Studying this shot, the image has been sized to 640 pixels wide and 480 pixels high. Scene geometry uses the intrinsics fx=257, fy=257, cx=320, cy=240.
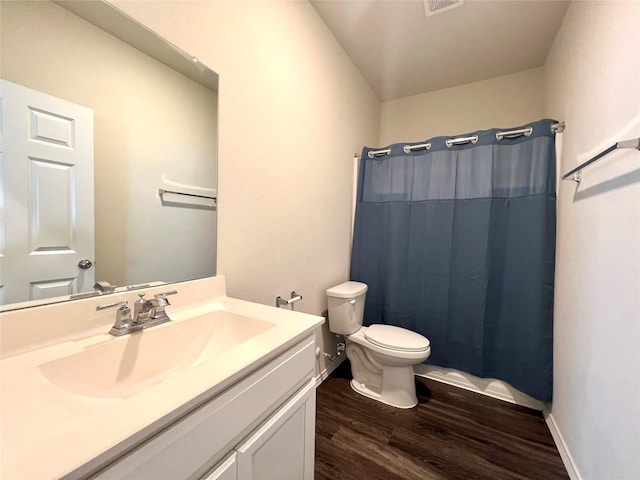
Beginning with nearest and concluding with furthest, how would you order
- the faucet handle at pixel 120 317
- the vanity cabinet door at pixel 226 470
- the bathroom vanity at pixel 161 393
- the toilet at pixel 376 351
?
the bathroom vanity at pixel 161 393 < the vanity cabinet door at pixel 226 470 < the faucet handle at pixel 120 317 < the toilet at pixel 376 351

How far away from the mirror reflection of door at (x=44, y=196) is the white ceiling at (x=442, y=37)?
5.29ft

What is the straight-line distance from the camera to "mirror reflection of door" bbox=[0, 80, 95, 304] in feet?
2.11

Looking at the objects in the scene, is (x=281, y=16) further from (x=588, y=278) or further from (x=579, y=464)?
(x=579, y=464)

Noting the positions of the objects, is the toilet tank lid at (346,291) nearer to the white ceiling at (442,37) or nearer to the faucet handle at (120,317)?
the faucet handle at (120,317)

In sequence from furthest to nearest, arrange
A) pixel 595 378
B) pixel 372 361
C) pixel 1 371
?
pixel 372 361 < pixel 595 378 < pixel 1 371

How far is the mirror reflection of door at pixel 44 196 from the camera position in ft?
2.11

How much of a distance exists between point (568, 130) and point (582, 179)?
420mm

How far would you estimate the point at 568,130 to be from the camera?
148 cm

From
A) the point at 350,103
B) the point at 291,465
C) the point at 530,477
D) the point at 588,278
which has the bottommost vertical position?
the point at 530,477

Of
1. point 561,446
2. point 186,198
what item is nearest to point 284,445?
point 186,198

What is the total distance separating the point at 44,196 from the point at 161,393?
0.64 m

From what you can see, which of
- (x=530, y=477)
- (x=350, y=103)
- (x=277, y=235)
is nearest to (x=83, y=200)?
(x=277, y=235)

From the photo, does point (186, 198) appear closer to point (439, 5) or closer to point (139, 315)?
point (139, 315)

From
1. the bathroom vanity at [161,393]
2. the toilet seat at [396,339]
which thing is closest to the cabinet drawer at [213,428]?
the bathroom vanity at [161,393]
